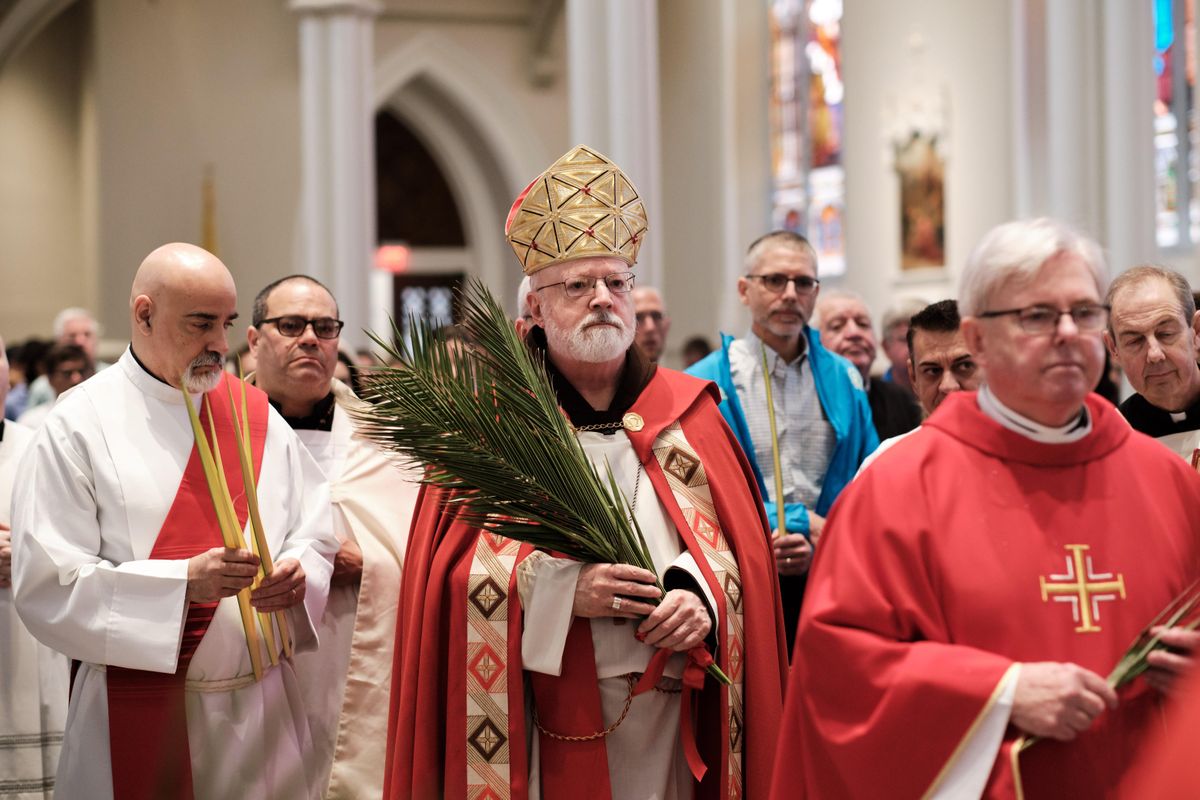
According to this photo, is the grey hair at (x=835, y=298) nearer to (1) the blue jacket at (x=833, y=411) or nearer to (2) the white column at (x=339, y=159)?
(1) the blue jacket at (x=833, y=411)

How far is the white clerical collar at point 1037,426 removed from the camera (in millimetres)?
A: 2553

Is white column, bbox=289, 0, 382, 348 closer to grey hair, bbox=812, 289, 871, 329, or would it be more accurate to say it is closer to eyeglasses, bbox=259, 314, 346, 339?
grey hair, bbox=812, 289, 871, 329

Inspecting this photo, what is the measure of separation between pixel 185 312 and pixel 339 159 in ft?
37.3

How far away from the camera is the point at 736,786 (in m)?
3.39

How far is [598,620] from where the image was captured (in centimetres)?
338

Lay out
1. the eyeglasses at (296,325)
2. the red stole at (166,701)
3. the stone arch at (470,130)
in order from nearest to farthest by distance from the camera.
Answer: the red stole at (166,701)
the eyeglasses at (296,325)
the stone arch at (470,130)

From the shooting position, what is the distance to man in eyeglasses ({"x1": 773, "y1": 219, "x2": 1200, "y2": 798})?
2447 mm

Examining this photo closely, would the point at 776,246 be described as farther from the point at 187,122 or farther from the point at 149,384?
the point at 187,122

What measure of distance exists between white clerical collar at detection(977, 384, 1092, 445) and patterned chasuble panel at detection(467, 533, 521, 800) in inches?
50.7

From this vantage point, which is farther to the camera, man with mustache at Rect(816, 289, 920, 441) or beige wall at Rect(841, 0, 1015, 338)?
beige wall at Rect(841, 0, 1015, 338)

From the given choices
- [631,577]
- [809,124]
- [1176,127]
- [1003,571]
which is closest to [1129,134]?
[1176,127]

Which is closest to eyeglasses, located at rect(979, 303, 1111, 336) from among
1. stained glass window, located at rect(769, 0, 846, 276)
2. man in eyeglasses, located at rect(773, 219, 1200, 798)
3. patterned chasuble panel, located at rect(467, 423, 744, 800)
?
man in eyeglasses, located at rect(773, 219, 1200, 798)

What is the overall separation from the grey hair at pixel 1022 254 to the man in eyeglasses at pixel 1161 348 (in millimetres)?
1217

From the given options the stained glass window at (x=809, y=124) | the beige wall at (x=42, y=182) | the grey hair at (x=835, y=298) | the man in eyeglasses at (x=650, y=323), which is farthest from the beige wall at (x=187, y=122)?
the grey hair at (x=835, y=298)
